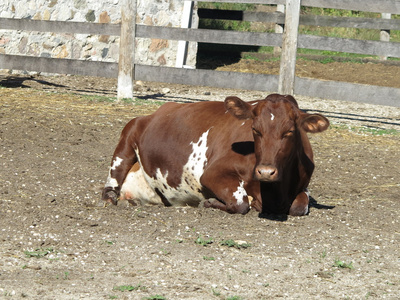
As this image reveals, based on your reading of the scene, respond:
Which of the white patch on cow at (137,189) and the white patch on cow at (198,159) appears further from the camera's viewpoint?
the white patch on cow at (137,189)

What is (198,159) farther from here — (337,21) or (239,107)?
(337,21)

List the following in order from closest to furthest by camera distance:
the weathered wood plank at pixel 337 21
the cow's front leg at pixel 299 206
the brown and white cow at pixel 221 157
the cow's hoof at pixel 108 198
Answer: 1. the brown and white cow at pixel 221 157
2. the cow's front leg at pixel 299 206
3. the cow's hoof at pixel 108 198
4. the weathered wood plank at pixel 337 21

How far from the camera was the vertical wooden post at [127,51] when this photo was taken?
11414mm

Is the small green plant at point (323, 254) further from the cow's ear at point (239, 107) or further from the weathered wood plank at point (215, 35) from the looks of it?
the weathered wood plank at point (215, 35)

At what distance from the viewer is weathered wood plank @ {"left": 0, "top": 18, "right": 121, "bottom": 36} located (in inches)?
460

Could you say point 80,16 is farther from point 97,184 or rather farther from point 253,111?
point 253,111

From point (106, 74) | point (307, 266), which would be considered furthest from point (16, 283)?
point (106, 74)

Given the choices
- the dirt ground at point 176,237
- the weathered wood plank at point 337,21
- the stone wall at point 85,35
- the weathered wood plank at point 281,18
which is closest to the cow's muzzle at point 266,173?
the dirt ground at point 176,237

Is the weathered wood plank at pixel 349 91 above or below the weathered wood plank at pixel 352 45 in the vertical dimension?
below

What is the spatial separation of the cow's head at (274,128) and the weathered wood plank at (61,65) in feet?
21.6

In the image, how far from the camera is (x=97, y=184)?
6629 millimetres

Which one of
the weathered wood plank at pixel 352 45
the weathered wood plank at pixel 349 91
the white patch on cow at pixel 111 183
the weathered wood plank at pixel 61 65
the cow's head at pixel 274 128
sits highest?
the weathered wood plank at pixel 352 45

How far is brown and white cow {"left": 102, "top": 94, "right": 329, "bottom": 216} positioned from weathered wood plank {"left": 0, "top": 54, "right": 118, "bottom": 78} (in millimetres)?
5343

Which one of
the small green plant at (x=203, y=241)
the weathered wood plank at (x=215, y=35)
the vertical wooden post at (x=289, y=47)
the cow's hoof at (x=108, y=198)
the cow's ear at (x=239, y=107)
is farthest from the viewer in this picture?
the weathered wood plank at (x=215, y=35)
